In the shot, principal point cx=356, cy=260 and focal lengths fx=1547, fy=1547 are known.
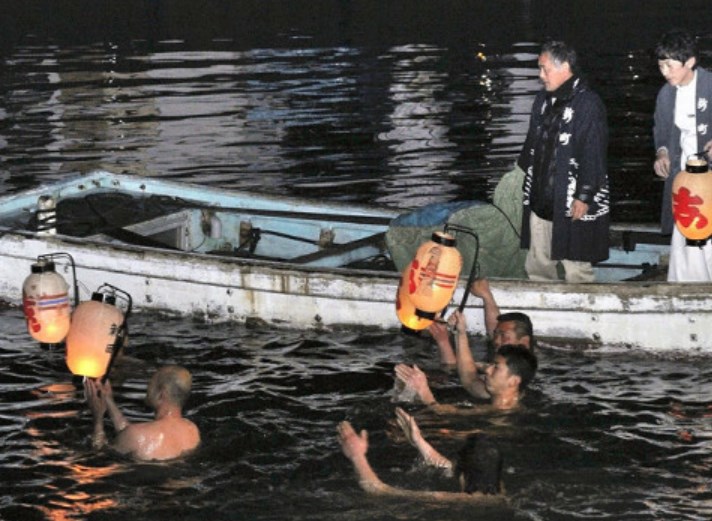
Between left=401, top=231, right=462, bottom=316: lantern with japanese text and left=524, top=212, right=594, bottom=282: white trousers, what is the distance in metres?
1.25

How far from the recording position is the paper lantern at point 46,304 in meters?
10.6

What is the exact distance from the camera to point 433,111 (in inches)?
944

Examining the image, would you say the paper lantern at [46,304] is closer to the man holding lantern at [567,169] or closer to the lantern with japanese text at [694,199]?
the man holding lantern at [567,169]

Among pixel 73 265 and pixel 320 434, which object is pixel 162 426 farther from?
Result: pixel 73 265

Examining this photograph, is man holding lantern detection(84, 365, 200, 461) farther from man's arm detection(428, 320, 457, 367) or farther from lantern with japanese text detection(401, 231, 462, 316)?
man's arm detection(428, 320, 457, 367)

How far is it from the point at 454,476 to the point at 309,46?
80.1 feet

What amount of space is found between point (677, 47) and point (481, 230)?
214cm

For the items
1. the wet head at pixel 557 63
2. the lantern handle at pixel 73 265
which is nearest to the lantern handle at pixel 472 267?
the wet head at pixel 557 63

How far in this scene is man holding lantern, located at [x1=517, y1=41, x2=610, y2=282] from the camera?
11000mm

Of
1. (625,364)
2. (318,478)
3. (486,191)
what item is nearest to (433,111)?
(486,191)

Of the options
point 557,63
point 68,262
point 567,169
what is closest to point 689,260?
point 567,169

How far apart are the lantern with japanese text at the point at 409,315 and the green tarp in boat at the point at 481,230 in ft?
4.29

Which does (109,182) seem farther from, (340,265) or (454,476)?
(454,476)

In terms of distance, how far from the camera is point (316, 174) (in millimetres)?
19297
